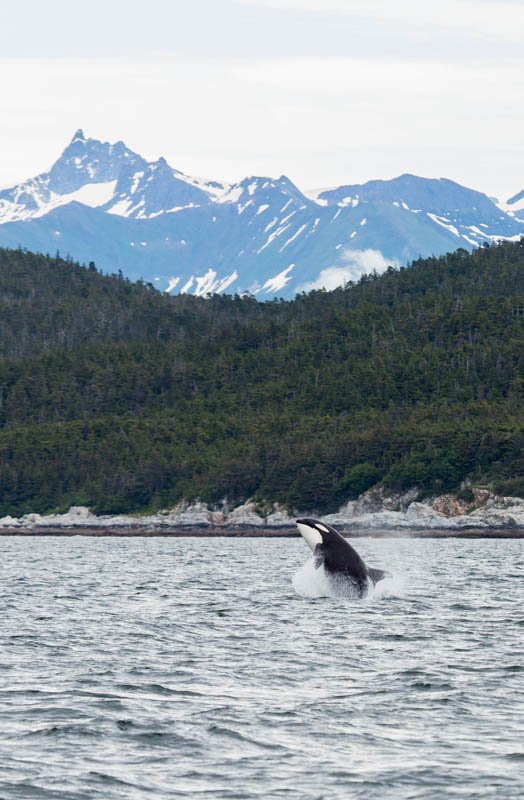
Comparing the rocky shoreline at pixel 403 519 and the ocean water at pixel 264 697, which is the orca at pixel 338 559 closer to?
the ocean water at pixel 264 697

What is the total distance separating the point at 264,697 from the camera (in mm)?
27547

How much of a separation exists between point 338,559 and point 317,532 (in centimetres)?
183

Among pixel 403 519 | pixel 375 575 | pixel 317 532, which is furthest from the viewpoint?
pixel 403 519

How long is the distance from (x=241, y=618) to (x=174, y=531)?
509ft

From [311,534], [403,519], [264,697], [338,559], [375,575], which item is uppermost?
[311,534]

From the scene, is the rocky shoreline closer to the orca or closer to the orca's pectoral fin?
the orca's pectoral fin

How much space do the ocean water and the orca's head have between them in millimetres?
2512

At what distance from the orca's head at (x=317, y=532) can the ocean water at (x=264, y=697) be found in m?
2.51

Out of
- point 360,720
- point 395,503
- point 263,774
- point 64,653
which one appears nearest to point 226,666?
point 64,653

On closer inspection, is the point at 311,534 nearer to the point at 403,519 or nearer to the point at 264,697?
the point at 264,697

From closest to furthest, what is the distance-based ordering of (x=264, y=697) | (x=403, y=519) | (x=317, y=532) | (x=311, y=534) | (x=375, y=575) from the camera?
1. (x=264, y=697)
2. (x=317, y=532)
3. (x=311, y=534)
4. (x=375, y=575)
5. (x=403, y=519)

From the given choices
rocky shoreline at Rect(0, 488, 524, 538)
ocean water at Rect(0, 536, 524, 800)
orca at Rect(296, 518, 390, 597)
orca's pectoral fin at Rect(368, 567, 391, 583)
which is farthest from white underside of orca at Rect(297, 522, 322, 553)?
rocky shoreline at Rect(0, 488, 524, 538)

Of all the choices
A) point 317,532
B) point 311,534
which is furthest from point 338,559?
point 317,532

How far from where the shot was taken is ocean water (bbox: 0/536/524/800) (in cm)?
2083
